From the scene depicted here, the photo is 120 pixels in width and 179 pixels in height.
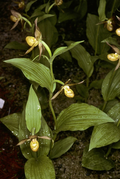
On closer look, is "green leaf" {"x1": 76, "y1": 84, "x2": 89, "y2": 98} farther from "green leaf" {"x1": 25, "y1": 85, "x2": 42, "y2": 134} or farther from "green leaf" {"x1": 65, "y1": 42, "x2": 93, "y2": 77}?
"green leaf" {"x1": 25, "y1": 85, "x2": 42, "y2": 134}

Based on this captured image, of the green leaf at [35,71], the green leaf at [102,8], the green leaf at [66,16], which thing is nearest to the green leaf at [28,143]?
the green leaf at [35,71]

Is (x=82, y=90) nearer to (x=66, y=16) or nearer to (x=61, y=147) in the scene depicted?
(x=61, y=147)

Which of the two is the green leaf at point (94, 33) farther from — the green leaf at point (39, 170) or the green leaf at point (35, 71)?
the green leaf at point (39, 170)

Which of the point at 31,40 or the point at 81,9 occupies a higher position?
the point at 31,40

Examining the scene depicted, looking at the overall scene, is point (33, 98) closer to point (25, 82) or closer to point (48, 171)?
point (48, 171)

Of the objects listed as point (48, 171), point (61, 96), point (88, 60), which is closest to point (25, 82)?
point (61, 96)

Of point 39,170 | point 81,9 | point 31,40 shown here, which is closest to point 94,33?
point 81,9
